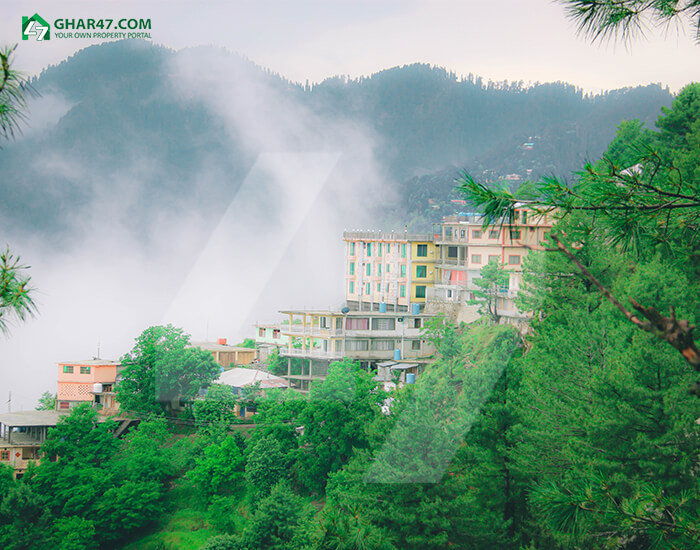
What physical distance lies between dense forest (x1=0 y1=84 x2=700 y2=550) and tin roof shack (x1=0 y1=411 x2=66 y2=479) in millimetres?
2677

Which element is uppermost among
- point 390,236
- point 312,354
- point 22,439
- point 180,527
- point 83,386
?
point 390,236

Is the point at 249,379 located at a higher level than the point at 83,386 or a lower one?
higher

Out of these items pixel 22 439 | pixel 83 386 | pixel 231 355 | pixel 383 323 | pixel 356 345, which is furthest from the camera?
pixel 231 355

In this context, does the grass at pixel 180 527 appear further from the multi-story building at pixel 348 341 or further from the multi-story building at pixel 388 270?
the multi-story building at pixel 388 270

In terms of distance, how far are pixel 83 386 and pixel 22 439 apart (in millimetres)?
4665

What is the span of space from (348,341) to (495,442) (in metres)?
17.0

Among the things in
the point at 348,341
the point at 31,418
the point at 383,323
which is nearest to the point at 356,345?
the point at 348,341

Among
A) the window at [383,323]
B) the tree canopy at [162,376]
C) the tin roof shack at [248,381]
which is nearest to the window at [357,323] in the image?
the window at [383,323]

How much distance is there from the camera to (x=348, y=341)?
106ft

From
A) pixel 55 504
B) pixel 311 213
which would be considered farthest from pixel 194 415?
pixel 311 213

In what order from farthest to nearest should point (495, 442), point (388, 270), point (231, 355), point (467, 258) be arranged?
point (231, 355), point (388, 270), point (467, 258), point (495, 442)

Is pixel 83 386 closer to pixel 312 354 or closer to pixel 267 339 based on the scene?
pixel 267 339

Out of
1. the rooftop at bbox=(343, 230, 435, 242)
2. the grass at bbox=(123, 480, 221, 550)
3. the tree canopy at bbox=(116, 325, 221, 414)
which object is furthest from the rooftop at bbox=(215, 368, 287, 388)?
the rooftop at bbox=(343, 230, 435, 242)

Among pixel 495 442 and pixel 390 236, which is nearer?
pixel 495 442
